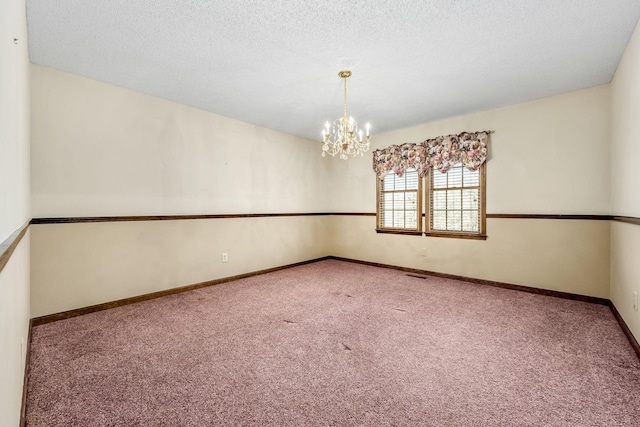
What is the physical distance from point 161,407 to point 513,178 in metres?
4.40

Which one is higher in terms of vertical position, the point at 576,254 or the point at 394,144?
the point at 394,144

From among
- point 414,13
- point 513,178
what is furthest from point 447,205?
point 414,13

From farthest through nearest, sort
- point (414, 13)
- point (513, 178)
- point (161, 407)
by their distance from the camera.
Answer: point (513, 178) → point (414, 13) → point (161, 407)

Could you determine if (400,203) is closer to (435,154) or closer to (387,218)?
(387,218)

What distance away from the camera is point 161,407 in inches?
60.3

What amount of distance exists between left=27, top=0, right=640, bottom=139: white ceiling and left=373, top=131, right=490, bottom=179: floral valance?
2.13ft

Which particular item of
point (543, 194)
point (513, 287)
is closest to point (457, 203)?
point (543, 194)

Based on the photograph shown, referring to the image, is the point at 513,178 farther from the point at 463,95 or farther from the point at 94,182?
the point at 94,182

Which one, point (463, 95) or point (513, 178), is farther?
point (513, 178)

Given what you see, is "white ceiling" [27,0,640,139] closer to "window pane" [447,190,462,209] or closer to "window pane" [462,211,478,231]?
"window pane" [447,190,462,209]

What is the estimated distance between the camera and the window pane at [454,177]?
429 cm

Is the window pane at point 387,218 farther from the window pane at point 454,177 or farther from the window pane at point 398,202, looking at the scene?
the window pane at point 454,177

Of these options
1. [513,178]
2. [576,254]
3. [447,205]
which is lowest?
[576,254]

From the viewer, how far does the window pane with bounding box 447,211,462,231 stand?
14.1ft
